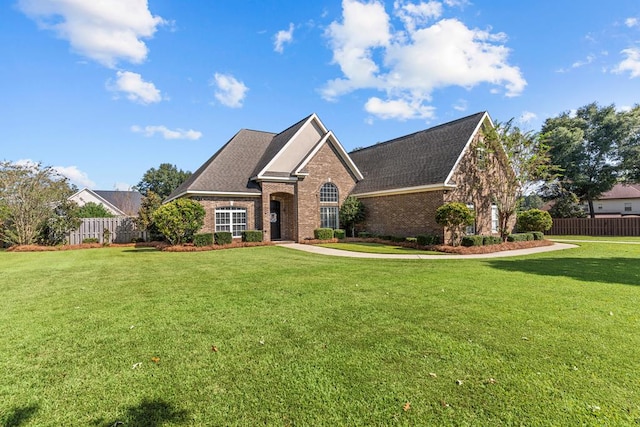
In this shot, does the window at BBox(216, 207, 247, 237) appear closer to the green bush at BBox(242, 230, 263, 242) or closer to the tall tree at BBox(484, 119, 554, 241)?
the green bush at BBox(242, 230, 263, 242)

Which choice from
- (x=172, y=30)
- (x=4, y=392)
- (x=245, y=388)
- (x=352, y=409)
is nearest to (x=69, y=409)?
(x=4, y=392)

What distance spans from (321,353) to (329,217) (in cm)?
1790

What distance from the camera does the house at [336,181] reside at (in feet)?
59.2

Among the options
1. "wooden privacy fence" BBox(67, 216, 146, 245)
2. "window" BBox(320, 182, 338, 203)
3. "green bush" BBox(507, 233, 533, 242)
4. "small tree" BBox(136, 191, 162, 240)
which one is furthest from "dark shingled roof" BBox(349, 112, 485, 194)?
"wooden privacy fence" BBox(67, 216, 146, 245)

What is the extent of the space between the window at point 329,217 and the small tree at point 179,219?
7.86 meters

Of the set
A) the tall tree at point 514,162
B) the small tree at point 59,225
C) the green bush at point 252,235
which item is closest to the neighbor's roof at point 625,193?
the tall tree at point 514,162

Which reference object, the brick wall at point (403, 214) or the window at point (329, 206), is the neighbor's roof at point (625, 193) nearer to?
Result: the brick wall at point (403, 214)

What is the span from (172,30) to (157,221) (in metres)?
9.04

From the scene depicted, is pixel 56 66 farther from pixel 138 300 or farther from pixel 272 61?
pixel 138 300

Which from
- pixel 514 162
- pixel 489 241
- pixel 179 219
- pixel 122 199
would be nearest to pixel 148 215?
pixel 179 219

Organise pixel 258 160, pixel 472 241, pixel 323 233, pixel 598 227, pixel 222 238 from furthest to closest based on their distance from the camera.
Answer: pixel 598 227 < pixel 258 160 < pixel 323 233 < pixel 222 238 < pixel 472 241

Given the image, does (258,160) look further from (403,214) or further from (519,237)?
(519,237)

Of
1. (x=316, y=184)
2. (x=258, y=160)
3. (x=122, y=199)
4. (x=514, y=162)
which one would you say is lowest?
(x=316, y=184)

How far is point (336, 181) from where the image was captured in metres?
21.9
